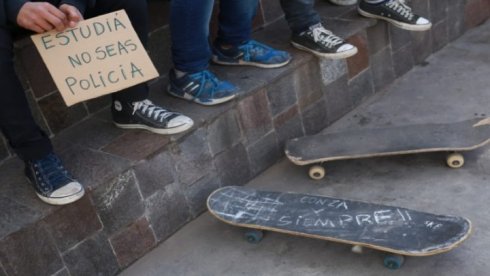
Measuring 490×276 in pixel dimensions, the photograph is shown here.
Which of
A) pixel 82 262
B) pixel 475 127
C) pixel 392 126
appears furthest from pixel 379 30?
pixel 82 262

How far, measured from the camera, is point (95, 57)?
7.13 ft

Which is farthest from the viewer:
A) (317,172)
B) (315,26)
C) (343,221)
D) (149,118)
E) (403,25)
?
(403,25)

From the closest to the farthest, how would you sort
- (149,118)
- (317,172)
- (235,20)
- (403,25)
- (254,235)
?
(254,235) → (149,118) → (317,172) → (235,20) → (403,25)

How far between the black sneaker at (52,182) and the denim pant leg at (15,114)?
0.12ft

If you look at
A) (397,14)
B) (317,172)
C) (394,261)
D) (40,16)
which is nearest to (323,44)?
(397,14)

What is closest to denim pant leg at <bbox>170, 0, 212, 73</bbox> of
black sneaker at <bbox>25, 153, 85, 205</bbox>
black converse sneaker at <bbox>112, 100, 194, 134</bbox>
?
black converse sneaker at <bbox>112, 100, 194, 134</bbox>

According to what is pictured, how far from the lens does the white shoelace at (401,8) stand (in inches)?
121

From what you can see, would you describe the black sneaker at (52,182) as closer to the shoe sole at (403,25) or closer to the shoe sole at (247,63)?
the shoe sole at (247,63)

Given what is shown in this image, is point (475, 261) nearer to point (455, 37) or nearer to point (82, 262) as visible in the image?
point (82, 262)

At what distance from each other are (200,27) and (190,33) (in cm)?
5

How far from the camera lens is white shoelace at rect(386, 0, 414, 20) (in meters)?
3.07

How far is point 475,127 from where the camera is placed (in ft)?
8.40

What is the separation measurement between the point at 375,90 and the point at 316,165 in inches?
34.3

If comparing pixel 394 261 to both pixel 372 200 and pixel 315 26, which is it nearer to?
pixel 372 200
